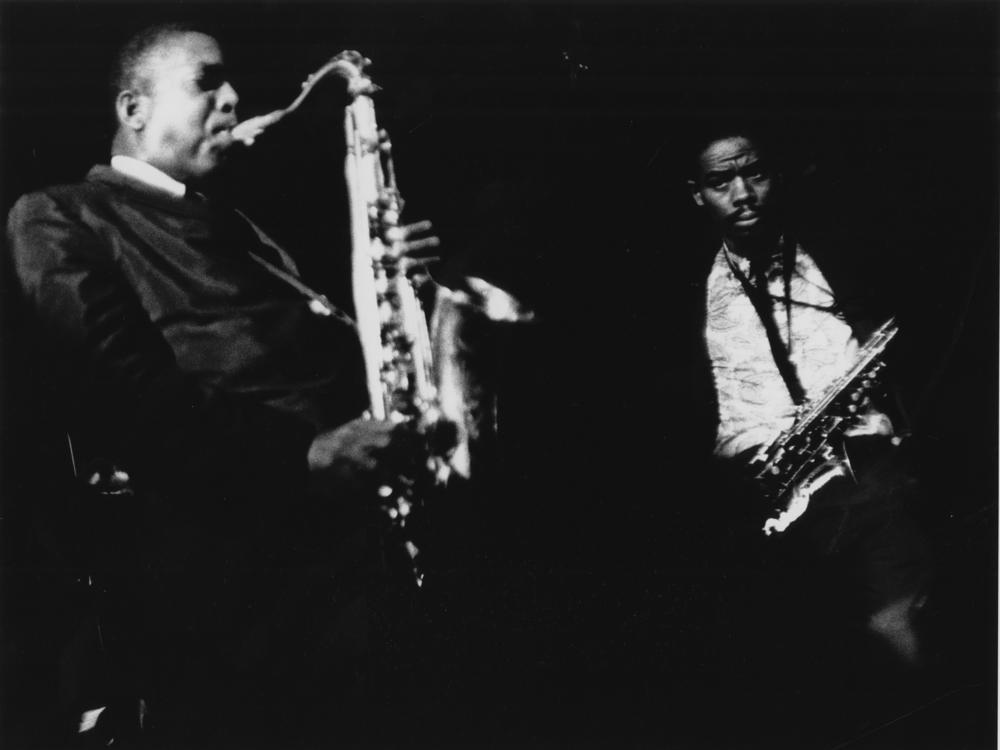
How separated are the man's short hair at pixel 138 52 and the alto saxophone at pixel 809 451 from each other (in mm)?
1475

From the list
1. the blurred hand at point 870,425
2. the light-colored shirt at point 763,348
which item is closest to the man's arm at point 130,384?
the light-colored shirt at point 763,348

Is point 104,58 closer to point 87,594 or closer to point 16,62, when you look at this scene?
point 16,62

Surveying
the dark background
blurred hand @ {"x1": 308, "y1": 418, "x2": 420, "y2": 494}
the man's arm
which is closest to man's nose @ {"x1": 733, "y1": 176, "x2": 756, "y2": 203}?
the dark background

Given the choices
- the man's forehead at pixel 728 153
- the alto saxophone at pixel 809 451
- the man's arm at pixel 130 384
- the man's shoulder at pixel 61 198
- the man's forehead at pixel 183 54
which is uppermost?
the man's forehead at pixel 183 54

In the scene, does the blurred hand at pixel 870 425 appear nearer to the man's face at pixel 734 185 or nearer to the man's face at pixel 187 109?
the man's face at pixel 734 185

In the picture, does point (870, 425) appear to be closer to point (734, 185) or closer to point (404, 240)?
point (734, 185)

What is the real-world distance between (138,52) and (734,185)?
125cm

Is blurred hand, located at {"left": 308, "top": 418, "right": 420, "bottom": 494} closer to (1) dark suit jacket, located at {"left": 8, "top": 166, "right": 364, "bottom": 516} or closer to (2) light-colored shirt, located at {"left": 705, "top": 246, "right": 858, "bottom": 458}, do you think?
(1) dark suit jacket, located at {"left": 8, "top": 166, "right": 364, "bottom": 516}

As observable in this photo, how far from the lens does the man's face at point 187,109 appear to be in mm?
1896

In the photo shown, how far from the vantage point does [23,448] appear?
1.92 m

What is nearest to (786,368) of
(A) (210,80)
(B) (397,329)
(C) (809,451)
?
(C) (809,451)

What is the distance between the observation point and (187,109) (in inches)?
74.6

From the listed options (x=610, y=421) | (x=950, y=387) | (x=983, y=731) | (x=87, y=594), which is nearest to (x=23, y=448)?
(x=87, y=594)

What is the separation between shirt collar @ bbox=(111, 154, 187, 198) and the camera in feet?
6.15
